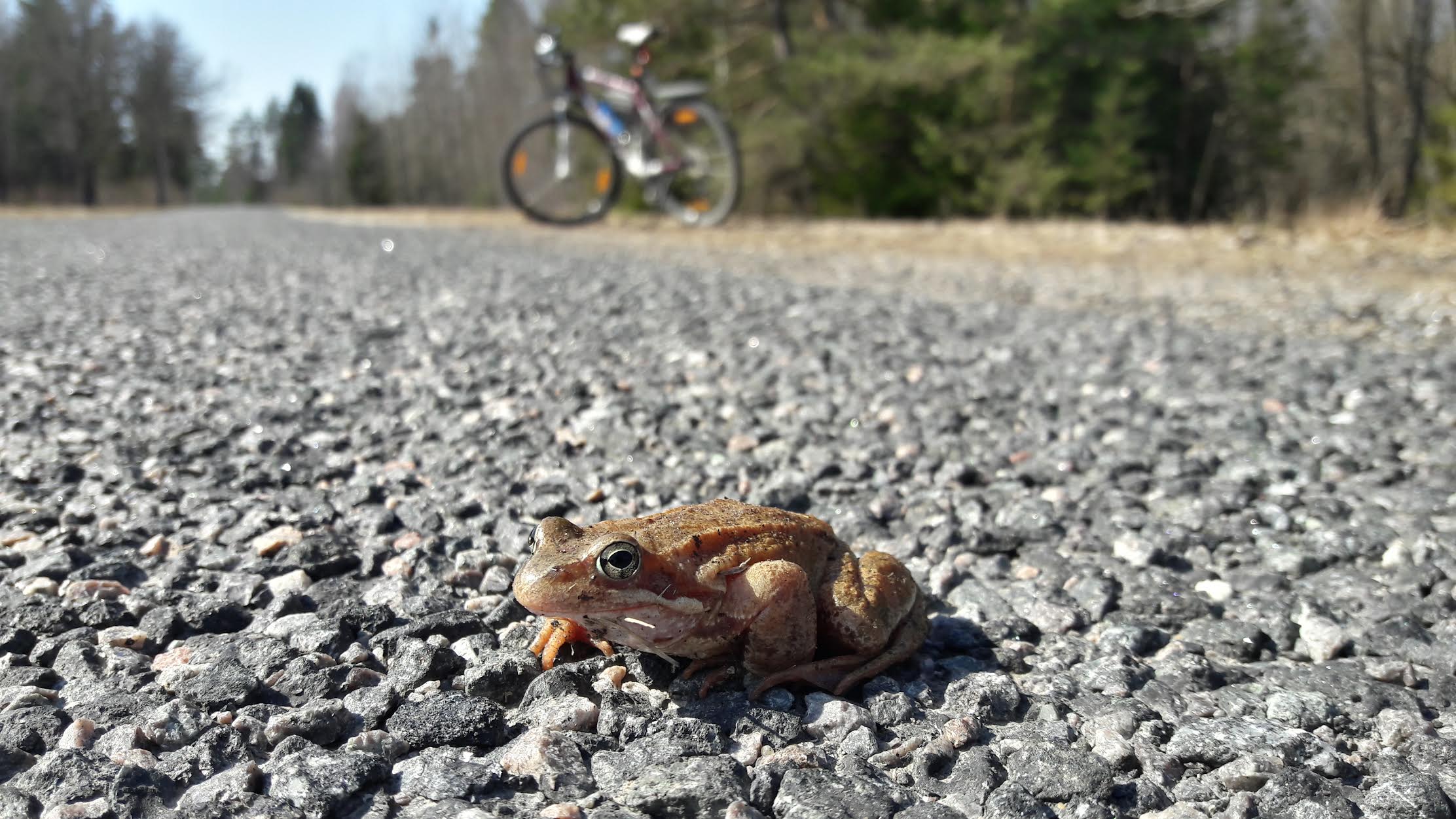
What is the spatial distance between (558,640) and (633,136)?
35.3ft

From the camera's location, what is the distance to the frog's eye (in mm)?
1735

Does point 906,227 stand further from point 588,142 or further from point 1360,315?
point 588,142

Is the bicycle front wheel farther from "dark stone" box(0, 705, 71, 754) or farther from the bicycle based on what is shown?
"dark stone" box(0, 705, 71, 754)

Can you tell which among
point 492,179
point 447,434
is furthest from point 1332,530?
point 492,179

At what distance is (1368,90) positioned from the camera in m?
16.8

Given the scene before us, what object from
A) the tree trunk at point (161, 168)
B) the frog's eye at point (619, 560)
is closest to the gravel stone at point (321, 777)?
the frog's eye at point (619, 560)

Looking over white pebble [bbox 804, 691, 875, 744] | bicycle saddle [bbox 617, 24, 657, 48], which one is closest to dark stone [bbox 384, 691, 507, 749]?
white pebble [bbox 804, 691, 875, 744]

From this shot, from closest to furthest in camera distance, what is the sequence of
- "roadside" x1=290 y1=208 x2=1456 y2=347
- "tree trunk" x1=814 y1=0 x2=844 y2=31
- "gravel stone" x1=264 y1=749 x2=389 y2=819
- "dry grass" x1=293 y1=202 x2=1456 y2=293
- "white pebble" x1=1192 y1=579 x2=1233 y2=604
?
1. "gravel stone" x1=264 y1=749 x2=389 y2=819
2. "white pebble" x1=1192 y1=579 x2=1233 y2=604
3. "roadside" x1=290 y1=208 x2=1456 y2=347
4. "dry grass" x1=293 y1=202 x2=1456 y2=293
5. "tree trunk" x1=814 y1=0 x2=844 y2=31

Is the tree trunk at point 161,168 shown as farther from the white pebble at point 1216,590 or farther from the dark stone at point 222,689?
the white pebble at point 1216,590

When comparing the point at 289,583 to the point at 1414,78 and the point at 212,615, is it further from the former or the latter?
the point at 1414,78

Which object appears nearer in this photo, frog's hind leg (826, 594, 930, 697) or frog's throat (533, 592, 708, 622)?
frog's throat (533, 592, 708, 622)

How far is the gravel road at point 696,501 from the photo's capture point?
161 centimetres

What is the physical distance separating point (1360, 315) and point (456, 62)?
58900 mm

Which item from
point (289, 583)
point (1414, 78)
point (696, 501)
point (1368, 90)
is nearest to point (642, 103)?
point (696, 501)
